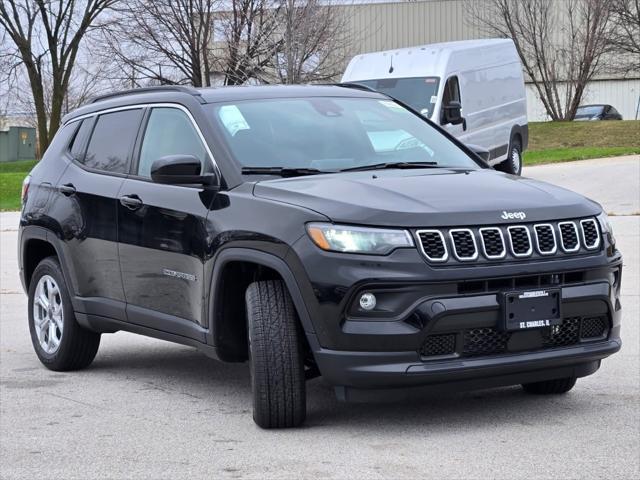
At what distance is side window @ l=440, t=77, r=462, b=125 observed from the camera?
19.8 m

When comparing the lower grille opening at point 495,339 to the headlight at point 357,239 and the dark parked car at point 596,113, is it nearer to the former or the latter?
the headlight at point 357,239

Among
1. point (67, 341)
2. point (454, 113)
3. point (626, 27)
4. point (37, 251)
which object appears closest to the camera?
point (67, 341)

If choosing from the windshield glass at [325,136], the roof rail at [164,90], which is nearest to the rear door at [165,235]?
the roof rail at [164,90]

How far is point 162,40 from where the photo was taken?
39781 mm

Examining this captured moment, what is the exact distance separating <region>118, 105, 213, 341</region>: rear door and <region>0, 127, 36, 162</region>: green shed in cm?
5876

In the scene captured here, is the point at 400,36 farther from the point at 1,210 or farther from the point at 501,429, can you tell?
the point at 501,429

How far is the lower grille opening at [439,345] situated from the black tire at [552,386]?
110 cm

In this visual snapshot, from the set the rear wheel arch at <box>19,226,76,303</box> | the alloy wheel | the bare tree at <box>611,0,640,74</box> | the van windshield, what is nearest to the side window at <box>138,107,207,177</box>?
the rear wheel arch at <box>19,226,76,303</box>

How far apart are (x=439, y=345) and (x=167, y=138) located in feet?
7.57

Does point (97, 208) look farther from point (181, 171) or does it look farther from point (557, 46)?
point (557, 46)

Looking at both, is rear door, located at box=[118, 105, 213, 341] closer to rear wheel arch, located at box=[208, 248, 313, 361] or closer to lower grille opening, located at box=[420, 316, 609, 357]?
rear wheel arch, located at box=[208, 248, 313, 361]

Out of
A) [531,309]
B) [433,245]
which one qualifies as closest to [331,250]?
[433,245]

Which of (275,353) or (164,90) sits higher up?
(164,90)

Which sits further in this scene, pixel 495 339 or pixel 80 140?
pixel 80 140
